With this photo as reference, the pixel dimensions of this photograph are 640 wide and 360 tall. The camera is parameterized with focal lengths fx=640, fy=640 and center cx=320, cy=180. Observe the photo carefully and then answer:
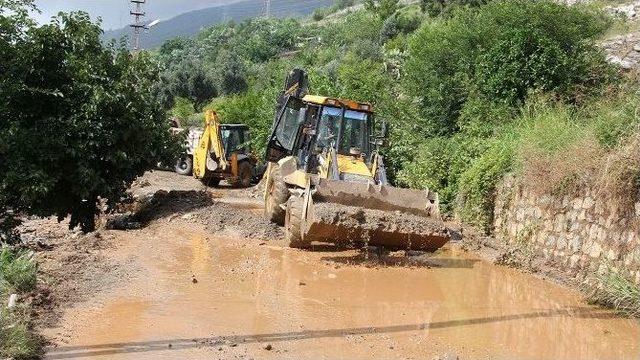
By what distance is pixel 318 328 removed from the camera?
24.3 ft

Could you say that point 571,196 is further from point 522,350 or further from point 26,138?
→ point 26,138

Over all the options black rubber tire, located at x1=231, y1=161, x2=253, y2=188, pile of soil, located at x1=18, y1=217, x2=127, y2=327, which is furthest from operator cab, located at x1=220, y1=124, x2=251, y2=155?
pile of soil, located at x1=18, y1=217, x2=127, y2=327

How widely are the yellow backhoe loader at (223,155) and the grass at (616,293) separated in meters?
14.9

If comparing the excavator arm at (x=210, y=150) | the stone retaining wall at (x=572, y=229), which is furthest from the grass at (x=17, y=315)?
the excavator arm at (x=210, y=150)

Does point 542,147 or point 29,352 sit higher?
point 542,147

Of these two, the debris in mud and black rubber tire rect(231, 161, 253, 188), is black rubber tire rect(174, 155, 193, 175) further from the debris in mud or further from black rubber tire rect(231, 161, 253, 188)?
the debris in mud

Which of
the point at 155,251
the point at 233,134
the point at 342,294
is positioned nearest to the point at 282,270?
the point at 342,294

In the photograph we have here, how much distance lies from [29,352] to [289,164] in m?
7.45

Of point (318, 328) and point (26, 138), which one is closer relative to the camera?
point (318, 328)

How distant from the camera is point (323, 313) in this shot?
26.4 ft

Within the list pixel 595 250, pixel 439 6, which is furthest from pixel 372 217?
pixel 439 6

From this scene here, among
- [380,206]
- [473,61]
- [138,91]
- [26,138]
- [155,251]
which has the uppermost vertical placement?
[473,61]

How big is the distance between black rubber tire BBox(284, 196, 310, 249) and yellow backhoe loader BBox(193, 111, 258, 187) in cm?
1091

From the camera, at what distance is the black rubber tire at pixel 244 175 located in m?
22.8
